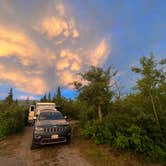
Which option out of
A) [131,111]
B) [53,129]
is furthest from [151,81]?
[53,129]

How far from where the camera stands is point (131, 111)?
23.1 ft

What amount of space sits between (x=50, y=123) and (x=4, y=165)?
2.57m

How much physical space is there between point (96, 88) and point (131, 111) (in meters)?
2.69

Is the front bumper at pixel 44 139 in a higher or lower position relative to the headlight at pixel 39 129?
lower

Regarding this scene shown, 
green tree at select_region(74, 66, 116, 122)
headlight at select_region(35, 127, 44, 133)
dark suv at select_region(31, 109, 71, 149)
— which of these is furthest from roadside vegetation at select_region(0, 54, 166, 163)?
headlight at select_region(35, 127, 44, 133)

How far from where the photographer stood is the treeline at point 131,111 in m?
5.91

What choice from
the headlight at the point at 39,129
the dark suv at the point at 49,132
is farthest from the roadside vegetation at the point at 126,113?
the headlight at the point at 39,129

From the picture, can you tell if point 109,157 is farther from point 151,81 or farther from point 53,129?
point 151,81

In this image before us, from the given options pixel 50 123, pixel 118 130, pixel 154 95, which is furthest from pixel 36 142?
pixel 154 95

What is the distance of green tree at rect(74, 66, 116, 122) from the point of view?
902 centimetres

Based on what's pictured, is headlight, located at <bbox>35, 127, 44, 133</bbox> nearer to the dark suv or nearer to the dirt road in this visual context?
the dark suv

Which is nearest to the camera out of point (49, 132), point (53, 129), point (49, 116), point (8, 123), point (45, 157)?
point (45, 157)

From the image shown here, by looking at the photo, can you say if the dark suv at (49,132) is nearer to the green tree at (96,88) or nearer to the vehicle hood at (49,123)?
the vehicle hood at (49,123)

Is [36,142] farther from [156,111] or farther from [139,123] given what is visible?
[156,111]
